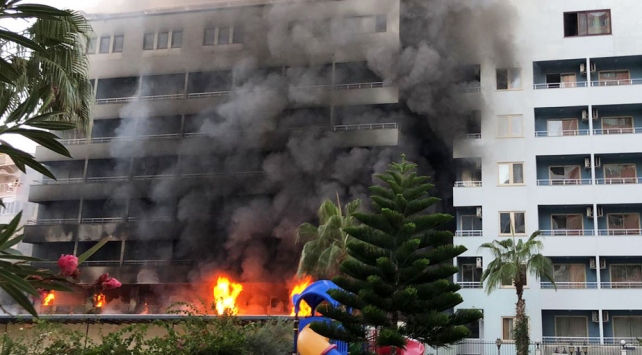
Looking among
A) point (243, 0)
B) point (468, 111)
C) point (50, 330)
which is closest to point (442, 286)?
point (50, 330)

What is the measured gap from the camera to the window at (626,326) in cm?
2739

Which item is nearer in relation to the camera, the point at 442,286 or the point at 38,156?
the point at 442,286

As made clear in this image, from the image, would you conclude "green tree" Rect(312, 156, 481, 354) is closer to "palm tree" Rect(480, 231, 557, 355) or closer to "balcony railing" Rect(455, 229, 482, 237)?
"palm tree" Rect(480, 231, 557, 355)

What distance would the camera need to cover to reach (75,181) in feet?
137

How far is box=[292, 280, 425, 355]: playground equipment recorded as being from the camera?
13539 mm

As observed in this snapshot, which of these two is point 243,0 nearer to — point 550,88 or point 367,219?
point 550,88

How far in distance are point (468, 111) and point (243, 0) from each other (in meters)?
16.6

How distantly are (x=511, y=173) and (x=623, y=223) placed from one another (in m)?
5.21

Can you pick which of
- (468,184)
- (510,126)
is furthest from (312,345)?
(510,126)

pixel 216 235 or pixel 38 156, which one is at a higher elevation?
pixel 38 156

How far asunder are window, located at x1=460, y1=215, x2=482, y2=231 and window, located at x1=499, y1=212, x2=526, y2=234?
1.16 meters

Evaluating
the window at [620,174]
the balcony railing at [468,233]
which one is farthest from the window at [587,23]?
the balcony railing at [468,233]

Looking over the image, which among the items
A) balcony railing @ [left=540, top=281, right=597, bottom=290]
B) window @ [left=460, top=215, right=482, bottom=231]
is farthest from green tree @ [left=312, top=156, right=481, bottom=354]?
window @ [left=460, top=215, right=482, bottom=231]

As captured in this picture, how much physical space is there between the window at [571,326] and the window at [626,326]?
3.90 ft
